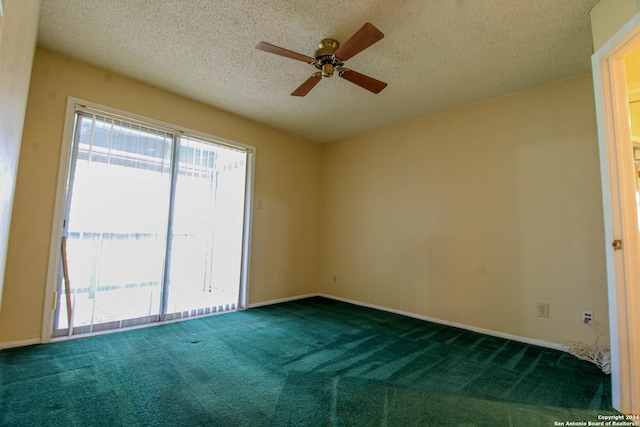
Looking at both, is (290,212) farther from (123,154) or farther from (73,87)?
(73,87)

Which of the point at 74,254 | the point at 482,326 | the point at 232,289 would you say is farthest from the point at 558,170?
the point at 74,254

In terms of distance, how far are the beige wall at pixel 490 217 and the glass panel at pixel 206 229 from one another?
5.94 feet

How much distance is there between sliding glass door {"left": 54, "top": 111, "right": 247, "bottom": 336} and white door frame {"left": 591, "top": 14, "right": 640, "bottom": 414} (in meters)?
3.63

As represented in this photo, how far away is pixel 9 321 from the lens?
7.67 feet

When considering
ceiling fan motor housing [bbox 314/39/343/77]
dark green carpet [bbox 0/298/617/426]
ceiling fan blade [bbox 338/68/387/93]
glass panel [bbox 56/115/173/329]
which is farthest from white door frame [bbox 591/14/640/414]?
glass panel [bbox 56/115/173/329]

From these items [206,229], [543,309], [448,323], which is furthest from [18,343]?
[543,309]

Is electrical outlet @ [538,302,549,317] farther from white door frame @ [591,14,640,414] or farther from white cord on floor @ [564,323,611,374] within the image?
white door frame @ [591,14,640,414]

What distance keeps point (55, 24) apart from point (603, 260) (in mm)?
4957

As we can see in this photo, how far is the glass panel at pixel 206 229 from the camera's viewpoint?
330 centimetres

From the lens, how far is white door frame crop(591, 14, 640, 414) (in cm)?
165

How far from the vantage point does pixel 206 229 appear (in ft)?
11.6

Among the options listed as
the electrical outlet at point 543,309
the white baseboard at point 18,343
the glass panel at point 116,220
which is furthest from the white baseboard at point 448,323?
the white baseboard at point 18,343

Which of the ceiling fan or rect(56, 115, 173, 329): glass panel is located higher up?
the ceiling fan

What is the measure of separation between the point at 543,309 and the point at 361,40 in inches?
116
